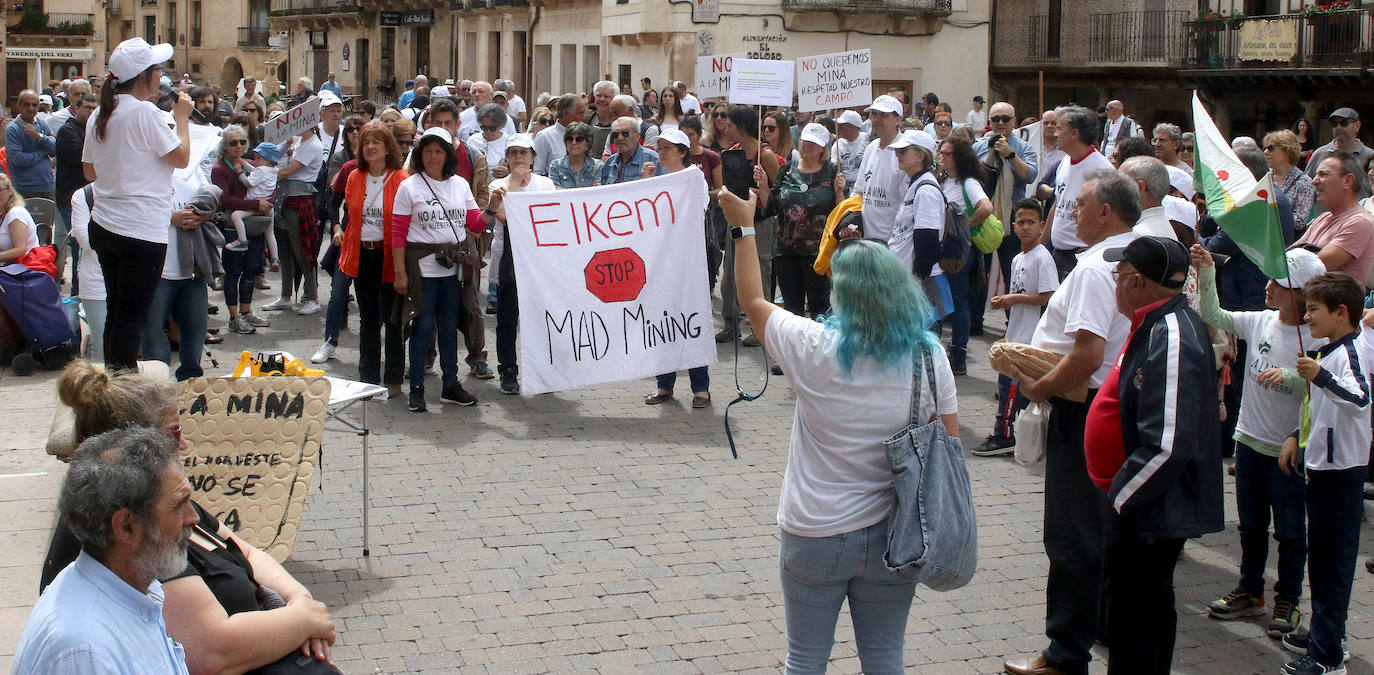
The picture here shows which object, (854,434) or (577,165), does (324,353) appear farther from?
(854,434)

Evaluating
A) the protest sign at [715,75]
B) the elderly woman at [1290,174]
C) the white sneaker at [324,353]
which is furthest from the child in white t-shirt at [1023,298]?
the protest sign at [715,75]

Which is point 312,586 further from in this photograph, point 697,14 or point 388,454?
point 697,14

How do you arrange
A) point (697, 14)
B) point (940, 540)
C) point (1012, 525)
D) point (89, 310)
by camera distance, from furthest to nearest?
point (697, 14), point (89, 310), point (1012, 525), point (940, 540)

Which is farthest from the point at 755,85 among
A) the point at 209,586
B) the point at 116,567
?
the point at 116,567

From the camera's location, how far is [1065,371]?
188 inches

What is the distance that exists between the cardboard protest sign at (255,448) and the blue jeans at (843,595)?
2.30m

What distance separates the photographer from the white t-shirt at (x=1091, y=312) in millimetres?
4738

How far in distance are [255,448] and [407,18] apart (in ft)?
147

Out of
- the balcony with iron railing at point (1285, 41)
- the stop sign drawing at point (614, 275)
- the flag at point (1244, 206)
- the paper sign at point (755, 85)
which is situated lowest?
the stop sign drawing at point (614, 275)

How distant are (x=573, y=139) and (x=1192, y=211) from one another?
4935mm

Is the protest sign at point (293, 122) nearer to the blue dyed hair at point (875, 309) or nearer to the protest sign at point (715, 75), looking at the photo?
the protest sign at point (715, 75)

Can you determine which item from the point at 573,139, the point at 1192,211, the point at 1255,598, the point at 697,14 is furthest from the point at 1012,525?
the point at 697,14

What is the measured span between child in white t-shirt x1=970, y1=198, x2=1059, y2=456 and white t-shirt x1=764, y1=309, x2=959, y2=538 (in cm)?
337

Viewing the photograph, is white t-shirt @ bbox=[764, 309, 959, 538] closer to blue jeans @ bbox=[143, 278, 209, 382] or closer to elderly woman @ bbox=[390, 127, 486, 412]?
elderly woman @ bbox=[390, 127, 486, 412]
